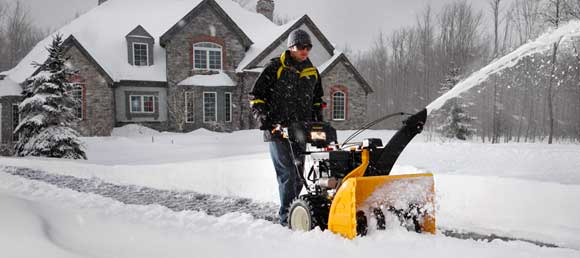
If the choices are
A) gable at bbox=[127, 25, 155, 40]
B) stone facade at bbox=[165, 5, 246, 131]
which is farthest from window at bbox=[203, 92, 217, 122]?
gable at bbox=[127, 25, 155, 40]

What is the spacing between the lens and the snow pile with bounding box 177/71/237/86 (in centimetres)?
2372

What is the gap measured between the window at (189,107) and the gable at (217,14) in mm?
3084

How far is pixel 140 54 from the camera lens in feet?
77.7

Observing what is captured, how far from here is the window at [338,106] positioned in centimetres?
2556

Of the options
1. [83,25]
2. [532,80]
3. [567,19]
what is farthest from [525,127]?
[83,25]

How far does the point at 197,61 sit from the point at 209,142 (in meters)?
6.28

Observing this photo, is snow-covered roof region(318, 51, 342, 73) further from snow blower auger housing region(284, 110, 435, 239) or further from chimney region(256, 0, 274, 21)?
snow blower auger housing region(284, 110, 435, 239)

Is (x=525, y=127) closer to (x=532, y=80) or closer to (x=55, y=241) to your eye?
(x=532, y=80)

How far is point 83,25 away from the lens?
2464 centimetres

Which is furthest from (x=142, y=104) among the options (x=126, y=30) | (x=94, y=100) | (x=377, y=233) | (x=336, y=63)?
(x=377, y=233)

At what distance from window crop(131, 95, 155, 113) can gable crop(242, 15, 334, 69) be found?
5.42m

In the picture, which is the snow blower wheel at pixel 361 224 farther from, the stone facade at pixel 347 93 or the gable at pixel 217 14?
the gable at pixel 217 14

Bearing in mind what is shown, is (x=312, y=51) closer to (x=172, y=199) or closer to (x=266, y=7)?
(x=266, y=7)

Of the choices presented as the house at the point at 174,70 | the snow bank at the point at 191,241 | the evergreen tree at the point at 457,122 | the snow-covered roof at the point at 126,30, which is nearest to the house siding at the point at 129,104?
the house at the point at 174,70
